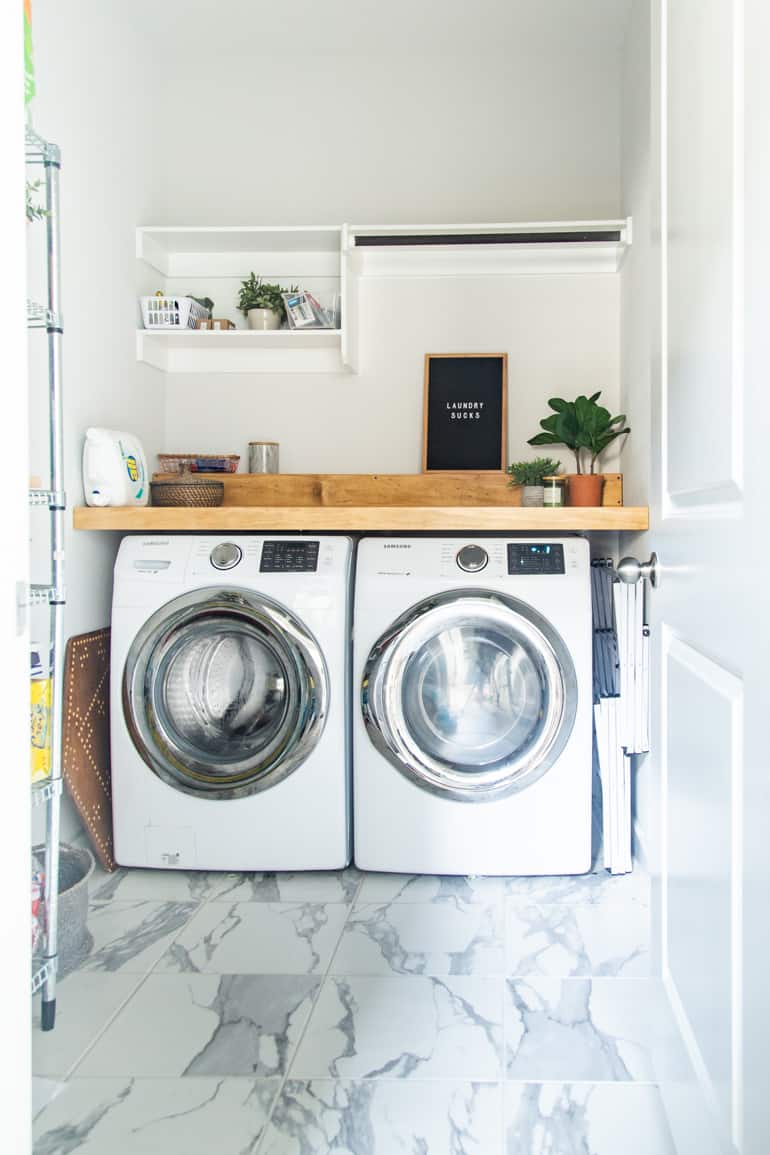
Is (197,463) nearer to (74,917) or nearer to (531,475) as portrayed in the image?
(531,475)

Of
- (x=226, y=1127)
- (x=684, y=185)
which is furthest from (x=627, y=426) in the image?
(x=226, y=1127)

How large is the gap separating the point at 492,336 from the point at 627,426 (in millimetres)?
A: 565

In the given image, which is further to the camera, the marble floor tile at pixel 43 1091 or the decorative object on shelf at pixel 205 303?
the decorative object on shelf at pixel 205 303

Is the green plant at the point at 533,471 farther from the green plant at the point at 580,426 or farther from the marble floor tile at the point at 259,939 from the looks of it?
the marble floor tile at the point at 259,939

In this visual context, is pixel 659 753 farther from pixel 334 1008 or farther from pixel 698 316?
pixel 334 1008

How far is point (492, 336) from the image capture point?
10.3ft

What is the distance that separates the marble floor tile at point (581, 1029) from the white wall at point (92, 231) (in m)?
1.26

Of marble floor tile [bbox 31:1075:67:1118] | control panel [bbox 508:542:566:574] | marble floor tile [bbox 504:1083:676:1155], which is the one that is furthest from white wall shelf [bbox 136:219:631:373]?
marble floor tile [bbox 504:1083:676:1155]

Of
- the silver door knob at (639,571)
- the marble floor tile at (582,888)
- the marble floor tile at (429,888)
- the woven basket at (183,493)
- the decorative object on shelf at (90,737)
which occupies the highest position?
the woven basket at (183,493)

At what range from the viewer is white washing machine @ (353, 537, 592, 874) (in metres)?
2.34

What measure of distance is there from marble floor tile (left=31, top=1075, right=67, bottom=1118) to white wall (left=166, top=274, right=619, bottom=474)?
2046 mm

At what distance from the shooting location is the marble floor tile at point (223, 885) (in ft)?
7.57

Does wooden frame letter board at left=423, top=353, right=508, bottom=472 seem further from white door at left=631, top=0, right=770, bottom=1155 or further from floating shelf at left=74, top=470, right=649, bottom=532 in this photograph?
white door at left=631, top=0, right=770, bottom=1155

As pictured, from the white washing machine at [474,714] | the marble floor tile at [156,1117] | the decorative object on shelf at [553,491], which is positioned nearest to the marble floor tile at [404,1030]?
the marble floor tile at [156,1117]
